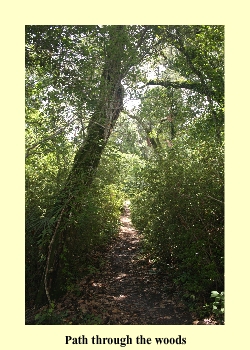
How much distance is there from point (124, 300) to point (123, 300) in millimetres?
21

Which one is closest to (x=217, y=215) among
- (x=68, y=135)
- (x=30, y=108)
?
(x=68, y=135)

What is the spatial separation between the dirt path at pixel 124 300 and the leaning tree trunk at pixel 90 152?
2.12ft

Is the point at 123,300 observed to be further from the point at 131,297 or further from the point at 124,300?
the point at 131,297

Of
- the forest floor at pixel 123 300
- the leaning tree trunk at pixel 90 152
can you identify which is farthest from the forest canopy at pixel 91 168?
the forest floor at pixel 123 300

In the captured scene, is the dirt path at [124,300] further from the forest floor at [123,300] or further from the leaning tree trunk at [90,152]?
the leaning tree trunk at [90,152]

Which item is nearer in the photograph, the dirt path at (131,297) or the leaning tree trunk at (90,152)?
the dirt path at (131,297)

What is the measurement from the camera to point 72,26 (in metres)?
4.99

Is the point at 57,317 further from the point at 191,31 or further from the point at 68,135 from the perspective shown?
the point at 191,31

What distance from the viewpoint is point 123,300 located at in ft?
20.0

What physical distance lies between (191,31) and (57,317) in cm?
821

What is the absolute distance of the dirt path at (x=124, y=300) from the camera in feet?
17.3

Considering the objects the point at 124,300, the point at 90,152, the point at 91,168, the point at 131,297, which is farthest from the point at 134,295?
the point at 90,152
